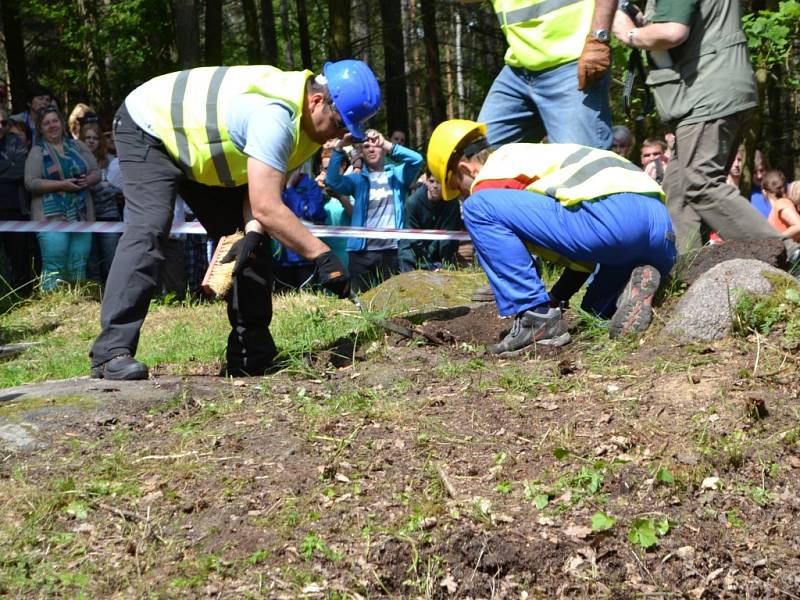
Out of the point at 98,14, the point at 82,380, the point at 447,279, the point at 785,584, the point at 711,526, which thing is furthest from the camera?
the point at 98,14

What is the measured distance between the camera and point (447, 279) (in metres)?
7.82

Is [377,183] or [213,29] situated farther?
[213,29]

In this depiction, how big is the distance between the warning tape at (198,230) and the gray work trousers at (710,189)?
10.7 ft

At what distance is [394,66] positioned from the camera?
16.9 meters

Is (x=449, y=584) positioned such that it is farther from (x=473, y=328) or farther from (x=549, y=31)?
(x=549, y=31)

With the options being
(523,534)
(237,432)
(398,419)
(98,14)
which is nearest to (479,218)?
(398,419)

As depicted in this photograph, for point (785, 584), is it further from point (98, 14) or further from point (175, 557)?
point (98, 14)

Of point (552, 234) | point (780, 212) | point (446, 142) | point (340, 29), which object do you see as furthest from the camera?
point (340, 29)

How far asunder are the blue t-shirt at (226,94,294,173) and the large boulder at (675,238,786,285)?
213 centimetres

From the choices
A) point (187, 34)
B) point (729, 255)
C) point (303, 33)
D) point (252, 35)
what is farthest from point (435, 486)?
point (303, 33)

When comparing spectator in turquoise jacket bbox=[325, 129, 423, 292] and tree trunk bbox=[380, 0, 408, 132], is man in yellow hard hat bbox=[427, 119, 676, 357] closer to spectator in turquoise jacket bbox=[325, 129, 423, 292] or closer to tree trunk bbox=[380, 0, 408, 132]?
spectator in turquoise jacket bbox=[325, 129, 423, 292]

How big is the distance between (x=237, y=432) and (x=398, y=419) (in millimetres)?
639

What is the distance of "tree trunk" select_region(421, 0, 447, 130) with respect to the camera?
1717 centimetres

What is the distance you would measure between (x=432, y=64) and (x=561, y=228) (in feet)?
40.5
